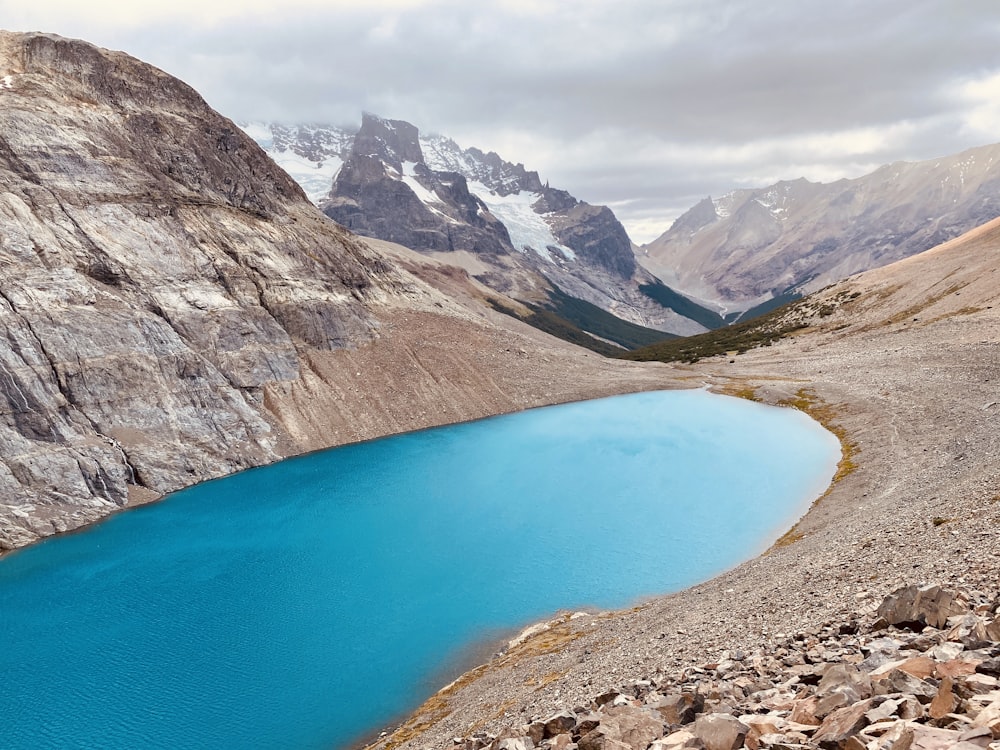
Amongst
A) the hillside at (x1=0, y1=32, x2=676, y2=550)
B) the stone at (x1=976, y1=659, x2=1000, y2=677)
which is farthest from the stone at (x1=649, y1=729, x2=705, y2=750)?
the hillside at (x1=0, y1=32, x2=676, y2=550)

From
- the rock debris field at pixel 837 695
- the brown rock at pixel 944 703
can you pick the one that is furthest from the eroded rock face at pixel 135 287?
the brown rock at pixel 944 703

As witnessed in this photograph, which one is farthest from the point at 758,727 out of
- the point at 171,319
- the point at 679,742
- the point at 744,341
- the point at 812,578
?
the point at 744,341

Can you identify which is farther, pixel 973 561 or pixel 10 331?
pixel 10 331

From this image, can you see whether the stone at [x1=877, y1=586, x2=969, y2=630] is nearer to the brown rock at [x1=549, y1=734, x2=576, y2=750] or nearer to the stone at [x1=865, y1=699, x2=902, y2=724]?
the stone at [x1=865, y1=699, x2=902, y2=724]

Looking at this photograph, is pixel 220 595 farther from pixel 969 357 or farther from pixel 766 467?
→ pixel 969 357

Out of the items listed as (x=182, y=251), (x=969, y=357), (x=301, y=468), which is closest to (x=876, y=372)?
(x=969, y=357)

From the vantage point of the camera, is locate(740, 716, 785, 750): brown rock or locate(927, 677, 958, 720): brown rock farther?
locate(740, 716, 785, 750): brown rock

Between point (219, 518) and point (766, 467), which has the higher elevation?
point (219, 518)

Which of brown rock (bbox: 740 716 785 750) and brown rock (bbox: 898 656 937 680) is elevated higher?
brown rock (bbox: 898 656 937 680)
